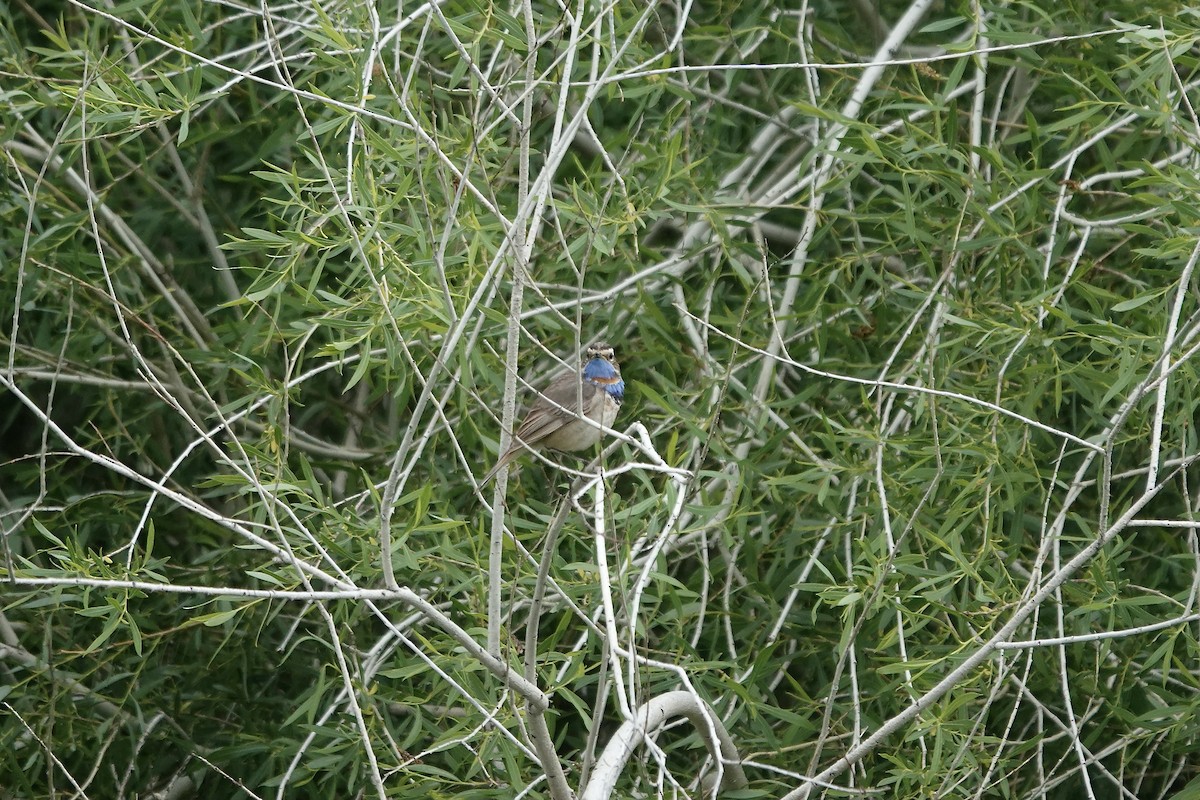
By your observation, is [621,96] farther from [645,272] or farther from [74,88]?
[74,88]

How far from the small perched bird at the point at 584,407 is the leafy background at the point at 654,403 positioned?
4.0 inches

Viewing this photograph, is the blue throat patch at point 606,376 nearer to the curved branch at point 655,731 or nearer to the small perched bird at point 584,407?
the small perched bird at point 584,407

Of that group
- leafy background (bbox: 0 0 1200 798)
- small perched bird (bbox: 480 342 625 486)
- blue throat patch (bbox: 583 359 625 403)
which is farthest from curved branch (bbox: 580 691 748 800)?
blue throat patch (bbox: 583 359 625 403)

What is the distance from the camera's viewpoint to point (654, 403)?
4.18m

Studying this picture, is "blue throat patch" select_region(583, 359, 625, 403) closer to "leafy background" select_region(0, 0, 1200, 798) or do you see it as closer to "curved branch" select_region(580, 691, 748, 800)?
"leafy background" select_region(0, 0, 1200, 798)

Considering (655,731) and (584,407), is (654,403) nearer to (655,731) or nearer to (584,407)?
(584,407)

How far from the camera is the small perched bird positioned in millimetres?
4486

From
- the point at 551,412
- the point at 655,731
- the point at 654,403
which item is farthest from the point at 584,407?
the point at 655,731

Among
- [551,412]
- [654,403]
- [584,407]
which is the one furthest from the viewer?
[551,412]

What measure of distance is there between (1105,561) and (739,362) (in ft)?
4.06

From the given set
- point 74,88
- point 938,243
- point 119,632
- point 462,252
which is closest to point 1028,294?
point 938,243

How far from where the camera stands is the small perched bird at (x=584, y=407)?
449 cm

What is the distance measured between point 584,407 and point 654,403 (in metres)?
0.29

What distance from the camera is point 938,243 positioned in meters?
4.11
